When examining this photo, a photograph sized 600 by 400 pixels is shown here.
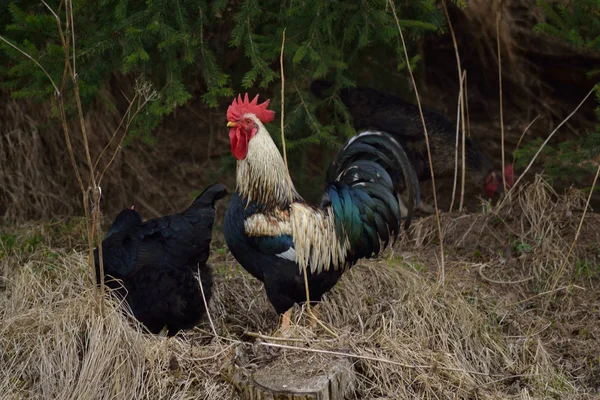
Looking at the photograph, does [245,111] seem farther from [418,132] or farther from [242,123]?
[418,132]

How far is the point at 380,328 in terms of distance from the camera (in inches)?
191

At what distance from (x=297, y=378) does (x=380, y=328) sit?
104cm

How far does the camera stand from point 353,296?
543 centimetres

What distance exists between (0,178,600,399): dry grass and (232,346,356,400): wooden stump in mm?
66

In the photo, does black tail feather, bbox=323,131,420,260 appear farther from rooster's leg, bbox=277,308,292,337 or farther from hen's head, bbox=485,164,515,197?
hen's head, bbox=485,164,515,197

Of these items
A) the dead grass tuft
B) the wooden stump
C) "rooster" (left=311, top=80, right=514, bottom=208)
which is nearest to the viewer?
the wooden stump

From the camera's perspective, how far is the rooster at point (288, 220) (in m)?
4.73

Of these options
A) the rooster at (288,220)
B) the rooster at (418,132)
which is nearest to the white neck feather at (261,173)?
the rooster at (288,220)

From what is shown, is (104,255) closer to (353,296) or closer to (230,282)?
(230,282)

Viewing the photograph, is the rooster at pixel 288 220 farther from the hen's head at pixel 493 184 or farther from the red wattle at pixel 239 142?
the hen's head at pixel 493 184

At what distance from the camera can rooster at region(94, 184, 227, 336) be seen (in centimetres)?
506

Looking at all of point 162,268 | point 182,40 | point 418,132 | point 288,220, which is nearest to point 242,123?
point 288,220

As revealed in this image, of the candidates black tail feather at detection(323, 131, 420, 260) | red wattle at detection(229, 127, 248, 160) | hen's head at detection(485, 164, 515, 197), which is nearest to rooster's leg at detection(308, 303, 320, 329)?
black tail feather at detection(323, 131, 420, 260)

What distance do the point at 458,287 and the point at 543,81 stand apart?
3623 millimetres
